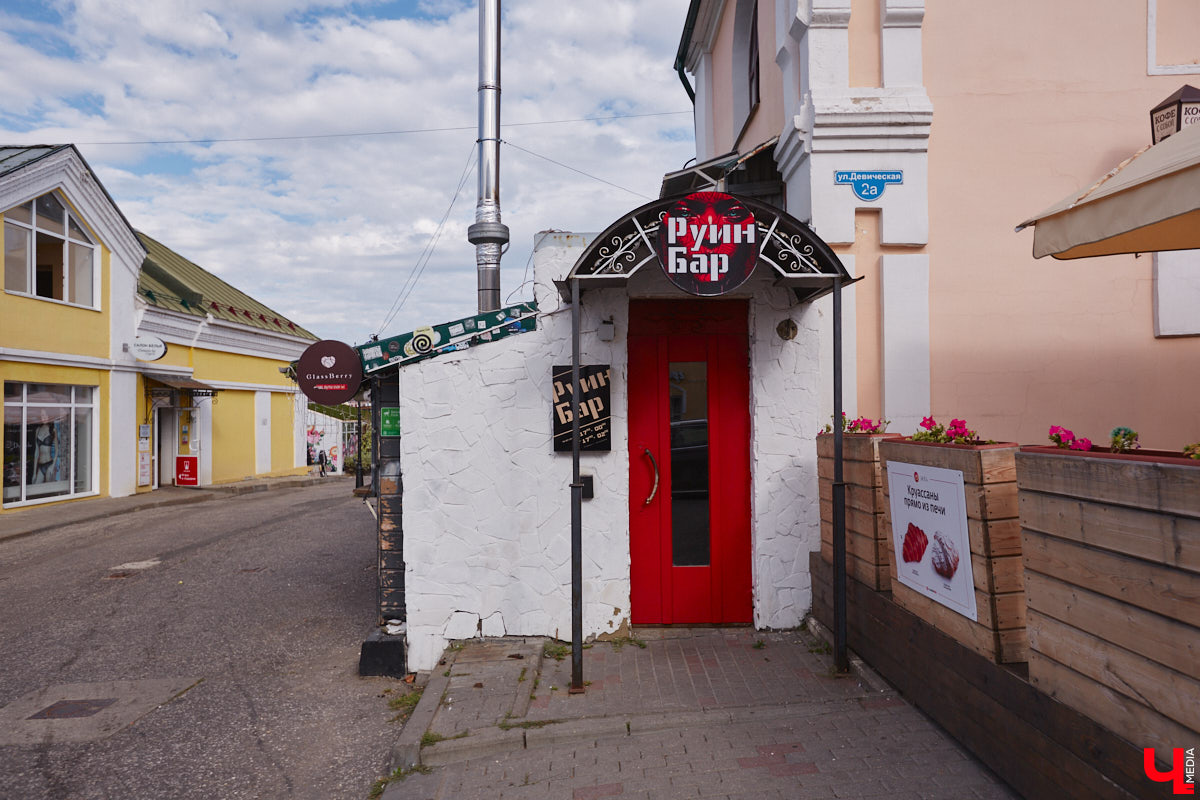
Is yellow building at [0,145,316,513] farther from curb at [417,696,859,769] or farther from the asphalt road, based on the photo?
curb at [417,696,859,769]

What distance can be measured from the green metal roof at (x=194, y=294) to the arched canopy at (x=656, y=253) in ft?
57.4

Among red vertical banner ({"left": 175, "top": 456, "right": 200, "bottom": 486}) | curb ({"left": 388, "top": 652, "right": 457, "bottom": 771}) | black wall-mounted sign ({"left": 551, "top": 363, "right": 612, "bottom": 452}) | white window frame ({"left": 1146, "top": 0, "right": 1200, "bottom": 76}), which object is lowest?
curb ({"left": 388, "top": 652, "right": 457, "bottom": 771})

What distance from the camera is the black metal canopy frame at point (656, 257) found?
4609mm

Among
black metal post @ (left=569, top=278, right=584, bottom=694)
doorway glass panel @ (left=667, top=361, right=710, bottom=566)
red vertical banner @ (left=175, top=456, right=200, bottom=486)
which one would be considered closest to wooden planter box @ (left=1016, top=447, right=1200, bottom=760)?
black metal post @ (left=569, top=278, right=584, bottom=694)

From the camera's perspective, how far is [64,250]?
16328 mm

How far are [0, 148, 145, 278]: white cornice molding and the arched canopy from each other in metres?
15.0

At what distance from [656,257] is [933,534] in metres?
2.17

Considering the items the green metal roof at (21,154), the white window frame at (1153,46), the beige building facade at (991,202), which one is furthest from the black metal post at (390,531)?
the green metal roof at (21,154)

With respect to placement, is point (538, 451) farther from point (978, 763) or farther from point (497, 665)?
point (978, 763)

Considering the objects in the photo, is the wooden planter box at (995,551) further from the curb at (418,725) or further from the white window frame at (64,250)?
the white window frame at (64,250)

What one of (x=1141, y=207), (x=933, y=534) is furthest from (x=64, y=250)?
(x=1141, y=207)

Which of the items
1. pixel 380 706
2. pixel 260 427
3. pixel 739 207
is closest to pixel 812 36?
pixel 739 207

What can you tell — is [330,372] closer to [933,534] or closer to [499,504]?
[499,504]

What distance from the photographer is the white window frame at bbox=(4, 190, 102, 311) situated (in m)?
15.2
